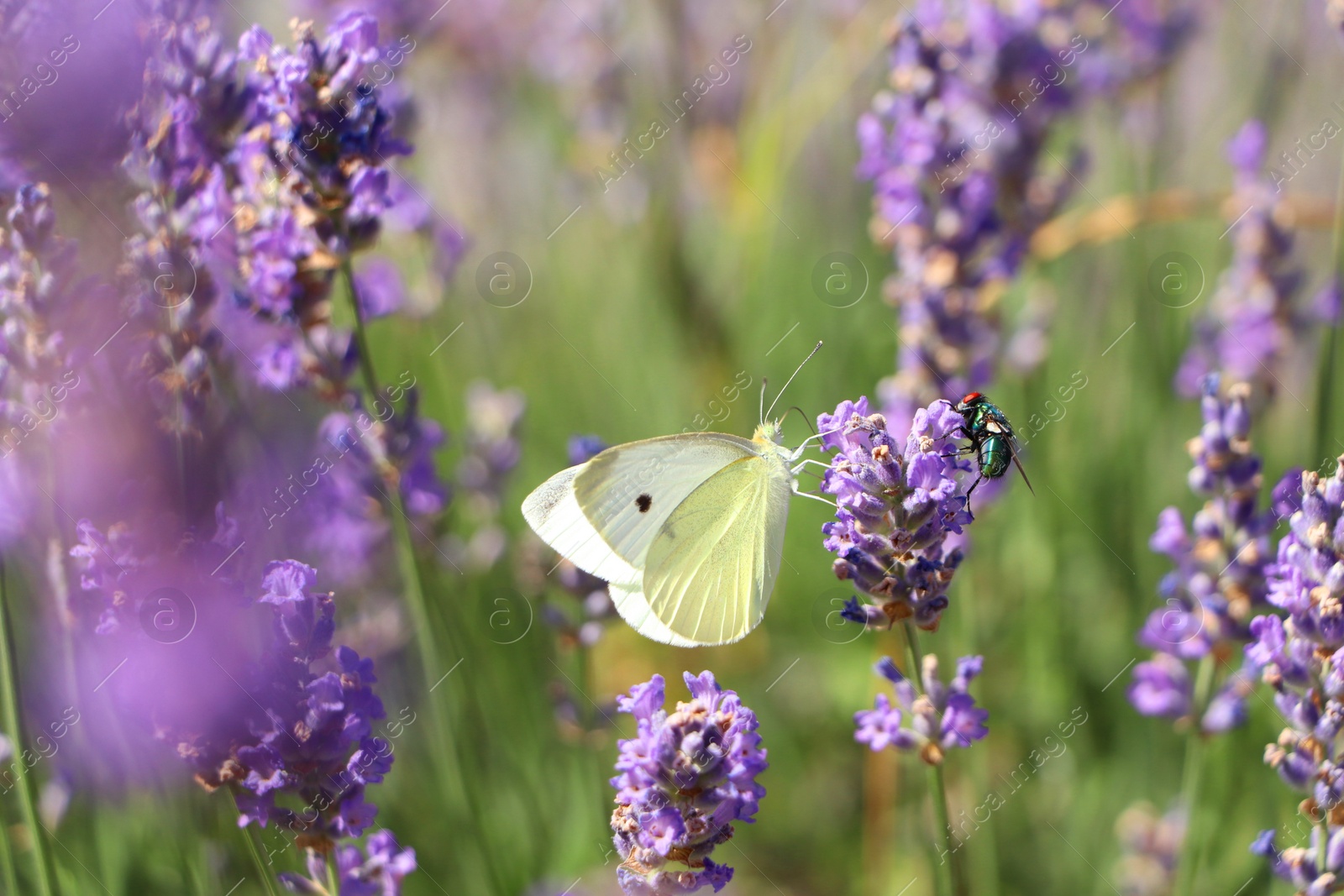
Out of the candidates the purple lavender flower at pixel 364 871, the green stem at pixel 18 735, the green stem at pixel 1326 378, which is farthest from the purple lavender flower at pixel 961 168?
the green stem at pixel 18 735

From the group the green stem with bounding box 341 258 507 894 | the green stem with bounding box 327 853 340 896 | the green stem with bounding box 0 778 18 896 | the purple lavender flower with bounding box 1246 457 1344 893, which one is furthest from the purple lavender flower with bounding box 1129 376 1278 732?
the green stem with bounding box 0 778 18 896

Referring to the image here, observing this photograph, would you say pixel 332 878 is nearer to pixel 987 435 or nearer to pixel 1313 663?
pixel 987 435

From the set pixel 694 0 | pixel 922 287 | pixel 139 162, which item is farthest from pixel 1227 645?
pixel 694 0

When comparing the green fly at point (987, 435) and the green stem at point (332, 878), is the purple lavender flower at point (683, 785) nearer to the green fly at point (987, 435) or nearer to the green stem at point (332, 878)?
the green stem at point (332, 878)

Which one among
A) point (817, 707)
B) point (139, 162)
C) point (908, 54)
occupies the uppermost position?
point (908, 54)

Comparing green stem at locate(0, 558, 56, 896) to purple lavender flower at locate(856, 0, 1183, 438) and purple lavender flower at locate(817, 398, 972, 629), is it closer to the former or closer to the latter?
purple lavender flower at locate(817, 398, 972, 629)

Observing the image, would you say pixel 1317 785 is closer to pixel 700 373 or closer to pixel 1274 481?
→ pixel 1274 481
